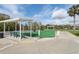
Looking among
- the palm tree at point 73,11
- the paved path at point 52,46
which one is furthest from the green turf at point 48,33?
the palm tree at point 73,11

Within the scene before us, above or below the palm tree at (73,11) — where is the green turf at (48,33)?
below

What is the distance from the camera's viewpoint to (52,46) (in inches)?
272

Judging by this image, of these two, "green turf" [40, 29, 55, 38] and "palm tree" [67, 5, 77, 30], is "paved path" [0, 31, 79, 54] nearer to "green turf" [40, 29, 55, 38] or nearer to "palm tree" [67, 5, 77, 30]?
"green turf" [40, 29, 55, 38]

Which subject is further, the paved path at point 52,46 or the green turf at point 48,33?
the green turf at point 48,33

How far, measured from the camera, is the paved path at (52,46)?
6805 millimetres

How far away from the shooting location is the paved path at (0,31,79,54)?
6805 millimetres

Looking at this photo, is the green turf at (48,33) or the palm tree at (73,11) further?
the green turf at (48,33)

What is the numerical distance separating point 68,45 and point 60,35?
347 millimetres

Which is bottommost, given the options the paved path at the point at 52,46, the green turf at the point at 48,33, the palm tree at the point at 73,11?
the paved path at the point at 52,46

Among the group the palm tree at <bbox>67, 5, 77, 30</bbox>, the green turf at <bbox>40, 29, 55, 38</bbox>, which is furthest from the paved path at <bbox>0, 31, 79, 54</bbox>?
the palm tree at <bbox>67, 5, 77, 30</bbox>

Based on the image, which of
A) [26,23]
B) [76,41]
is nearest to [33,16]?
[26,23]

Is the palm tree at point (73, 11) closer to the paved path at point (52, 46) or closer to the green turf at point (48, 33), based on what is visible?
the paved path at point (52, 46)

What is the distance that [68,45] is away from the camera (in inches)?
272
